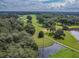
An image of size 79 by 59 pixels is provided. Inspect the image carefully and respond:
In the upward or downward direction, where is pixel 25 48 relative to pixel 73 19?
downward

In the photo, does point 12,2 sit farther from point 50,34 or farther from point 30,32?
point 50,34

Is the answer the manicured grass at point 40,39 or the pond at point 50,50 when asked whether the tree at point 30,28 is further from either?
the pond at point 50,50

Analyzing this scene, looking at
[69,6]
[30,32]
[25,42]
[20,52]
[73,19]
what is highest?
[69,6]

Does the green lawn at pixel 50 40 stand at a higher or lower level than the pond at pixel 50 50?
Result: higher

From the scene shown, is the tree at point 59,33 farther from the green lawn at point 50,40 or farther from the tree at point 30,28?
the tree at point 30,28

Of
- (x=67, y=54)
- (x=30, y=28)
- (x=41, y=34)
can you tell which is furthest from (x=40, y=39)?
(x=67, y=54)

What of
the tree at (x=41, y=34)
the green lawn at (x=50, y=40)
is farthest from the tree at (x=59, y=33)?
the tree at (x=41, y=34)

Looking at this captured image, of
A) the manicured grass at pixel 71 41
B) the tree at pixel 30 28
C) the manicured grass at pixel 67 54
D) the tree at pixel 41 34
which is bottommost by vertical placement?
the manicured grass at pixel 67 54

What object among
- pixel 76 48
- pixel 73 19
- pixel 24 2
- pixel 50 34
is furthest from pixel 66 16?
pixel 24 2

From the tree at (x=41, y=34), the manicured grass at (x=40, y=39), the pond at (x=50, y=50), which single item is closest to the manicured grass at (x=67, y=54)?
the pond at (x=50, y=50)

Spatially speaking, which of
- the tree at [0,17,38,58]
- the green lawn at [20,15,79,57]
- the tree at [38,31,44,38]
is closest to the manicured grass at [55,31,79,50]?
the green lawn at [20,15,79,57]

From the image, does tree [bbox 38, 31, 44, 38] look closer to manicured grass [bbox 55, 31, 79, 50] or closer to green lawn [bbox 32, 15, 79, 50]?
green lawn [bbox 32, 15, 79, 50]
